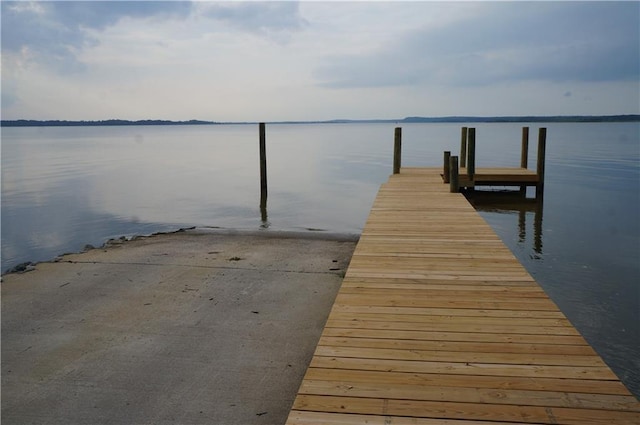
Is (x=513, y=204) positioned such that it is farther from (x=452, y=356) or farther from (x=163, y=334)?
(x=452, y=356)

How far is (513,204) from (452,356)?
49.3ft

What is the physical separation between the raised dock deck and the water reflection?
8.81 metres

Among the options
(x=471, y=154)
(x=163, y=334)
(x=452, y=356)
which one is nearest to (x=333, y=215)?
(x=471, y=154)

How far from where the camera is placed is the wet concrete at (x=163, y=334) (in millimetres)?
4105

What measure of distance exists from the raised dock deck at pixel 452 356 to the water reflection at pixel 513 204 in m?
8.81

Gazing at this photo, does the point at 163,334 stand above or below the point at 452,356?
below

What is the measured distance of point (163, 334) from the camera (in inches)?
217

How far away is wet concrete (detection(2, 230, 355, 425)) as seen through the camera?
4.11 meters

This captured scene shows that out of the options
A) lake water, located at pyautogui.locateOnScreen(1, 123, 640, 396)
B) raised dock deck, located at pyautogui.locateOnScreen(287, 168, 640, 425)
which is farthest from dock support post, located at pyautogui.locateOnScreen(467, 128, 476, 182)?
raised dock deck, located at pyautogui.locateOnScreen(287, 168, 640, 425)

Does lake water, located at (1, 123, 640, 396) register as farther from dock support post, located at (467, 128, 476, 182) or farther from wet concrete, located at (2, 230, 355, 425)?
wet concrete, located at (2, 230, 355, 425)

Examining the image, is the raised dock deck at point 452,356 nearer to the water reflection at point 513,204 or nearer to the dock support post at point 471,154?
the water reflection at point 513,204

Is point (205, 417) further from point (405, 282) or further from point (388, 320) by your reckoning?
point (405, 282)

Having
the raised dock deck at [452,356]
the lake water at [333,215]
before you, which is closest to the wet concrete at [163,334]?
the raised dock deck at [452,356]

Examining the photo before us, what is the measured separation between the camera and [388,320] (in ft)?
12.7
